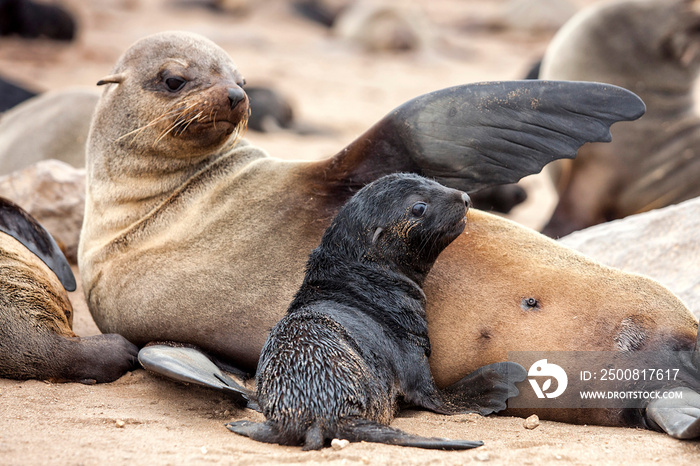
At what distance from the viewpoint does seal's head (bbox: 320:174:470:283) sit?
3166 mm

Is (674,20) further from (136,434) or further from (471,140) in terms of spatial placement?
(136,434)

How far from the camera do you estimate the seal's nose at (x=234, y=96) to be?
12.0ft

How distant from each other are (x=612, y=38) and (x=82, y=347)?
499 cm

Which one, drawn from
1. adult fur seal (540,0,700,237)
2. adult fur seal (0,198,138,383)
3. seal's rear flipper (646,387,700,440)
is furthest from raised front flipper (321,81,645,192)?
adult fur seal (540,0,700,237)

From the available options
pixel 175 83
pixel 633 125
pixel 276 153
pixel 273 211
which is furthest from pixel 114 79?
pixel 276 153

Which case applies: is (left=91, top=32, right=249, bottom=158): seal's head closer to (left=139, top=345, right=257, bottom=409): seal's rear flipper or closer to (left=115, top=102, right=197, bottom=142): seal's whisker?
(left=115, top=102, right=197, bottom=142): seal's whisker

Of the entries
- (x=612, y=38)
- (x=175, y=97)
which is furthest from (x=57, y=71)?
(x=175, y=97)

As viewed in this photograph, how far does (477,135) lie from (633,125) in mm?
3598

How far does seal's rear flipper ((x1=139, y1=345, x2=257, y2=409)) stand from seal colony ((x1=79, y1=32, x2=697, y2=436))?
16 cm

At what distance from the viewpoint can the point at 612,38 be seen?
262 inches

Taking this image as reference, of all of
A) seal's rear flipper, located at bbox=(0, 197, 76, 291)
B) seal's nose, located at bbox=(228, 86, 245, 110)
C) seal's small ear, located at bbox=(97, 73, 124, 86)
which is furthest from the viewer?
seal's rear flipper, located at bbox=(0, 197, 76, 291)

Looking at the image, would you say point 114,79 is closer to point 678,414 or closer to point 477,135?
point 477,135

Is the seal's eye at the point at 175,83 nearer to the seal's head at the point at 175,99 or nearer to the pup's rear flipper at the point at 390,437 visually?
the seal's head at the point at 175,99

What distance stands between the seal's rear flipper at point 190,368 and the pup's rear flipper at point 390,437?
0.61 metres
